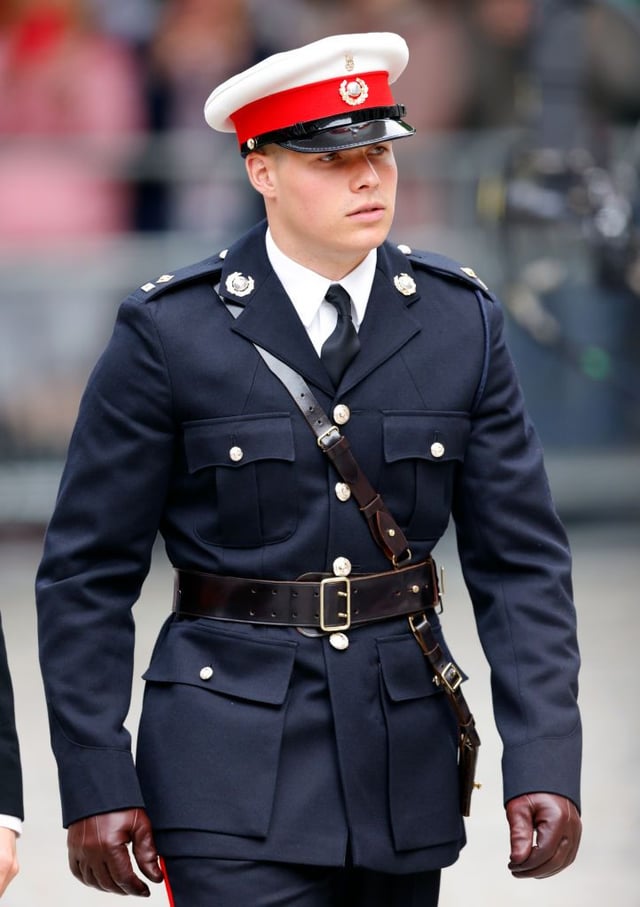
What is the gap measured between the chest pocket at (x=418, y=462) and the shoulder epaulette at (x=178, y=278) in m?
0.40

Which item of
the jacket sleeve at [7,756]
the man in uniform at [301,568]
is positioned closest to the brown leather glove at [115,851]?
the man in uniform at [301,568]

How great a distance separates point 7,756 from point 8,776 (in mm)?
30

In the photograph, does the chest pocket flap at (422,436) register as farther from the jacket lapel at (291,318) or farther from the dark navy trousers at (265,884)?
the dark navy trousers at (265,884)

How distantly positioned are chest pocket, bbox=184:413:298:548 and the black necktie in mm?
121

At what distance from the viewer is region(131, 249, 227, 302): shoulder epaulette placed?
141 inches

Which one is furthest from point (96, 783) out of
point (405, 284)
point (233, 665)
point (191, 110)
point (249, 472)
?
point (191, 110)

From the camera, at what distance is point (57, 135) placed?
9.23m

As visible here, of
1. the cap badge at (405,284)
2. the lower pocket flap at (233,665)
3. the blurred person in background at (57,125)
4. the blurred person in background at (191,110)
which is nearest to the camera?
the lower pocket flap at (233,665)

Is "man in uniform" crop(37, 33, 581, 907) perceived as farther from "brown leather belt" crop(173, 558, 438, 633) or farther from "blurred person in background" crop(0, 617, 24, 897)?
"blurred person in background" crop(0, 617, 24, 897)

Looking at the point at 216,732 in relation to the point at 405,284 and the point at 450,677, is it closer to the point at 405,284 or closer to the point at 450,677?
the point at 450,677

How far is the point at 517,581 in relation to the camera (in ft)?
11.8

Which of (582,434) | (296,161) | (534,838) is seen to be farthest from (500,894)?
(582,434)

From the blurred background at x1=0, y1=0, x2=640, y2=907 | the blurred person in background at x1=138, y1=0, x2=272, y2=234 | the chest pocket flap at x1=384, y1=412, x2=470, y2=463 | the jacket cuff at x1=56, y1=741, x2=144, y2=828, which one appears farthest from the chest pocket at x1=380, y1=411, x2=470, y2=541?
the blurred person in background at x1=138, y1=0, x2=272, y2=234

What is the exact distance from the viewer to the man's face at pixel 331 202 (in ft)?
11.3
